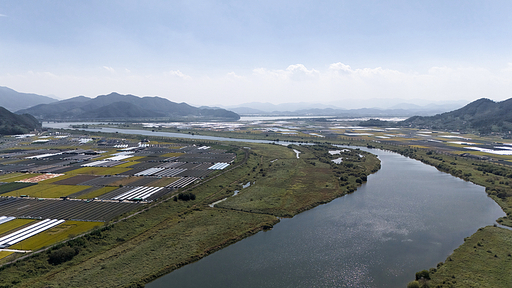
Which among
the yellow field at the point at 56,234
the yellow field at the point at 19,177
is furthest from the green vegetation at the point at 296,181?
the yellow field at the point at 19,177

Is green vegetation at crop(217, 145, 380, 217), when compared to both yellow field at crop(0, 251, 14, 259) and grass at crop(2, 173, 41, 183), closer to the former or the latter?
yellow field at crop(0, 251, 14, 259)

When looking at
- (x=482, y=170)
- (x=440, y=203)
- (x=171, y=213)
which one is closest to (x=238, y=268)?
(x=171, y=213)

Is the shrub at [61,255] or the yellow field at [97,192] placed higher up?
the yellow field at [97,192]

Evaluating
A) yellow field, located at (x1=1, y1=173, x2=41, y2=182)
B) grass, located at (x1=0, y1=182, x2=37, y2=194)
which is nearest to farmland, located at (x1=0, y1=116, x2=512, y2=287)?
yellow field, located at (x1=1, y1=173, x2=41, y2=182)

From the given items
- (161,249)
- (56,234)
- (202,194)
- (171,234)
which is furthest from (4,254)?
→ (202,194)

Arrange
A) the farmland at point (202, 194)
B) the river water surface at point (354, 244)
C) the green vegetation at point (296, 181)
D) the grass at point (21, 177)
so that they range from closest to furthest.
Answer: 1. the river water surface at point (354, 244)
2. the farmland at point (202, 194)
3. the green vegetation at point (296, 181)
4. the grass at point (21, 177)

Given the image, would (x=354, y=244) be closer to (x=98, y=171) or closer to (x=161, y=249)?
(x=161, y=249)

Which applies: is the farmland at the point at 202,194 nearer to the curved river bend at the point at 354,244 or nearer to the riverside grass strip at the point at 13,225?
the curved river bend at the point at 354,244
